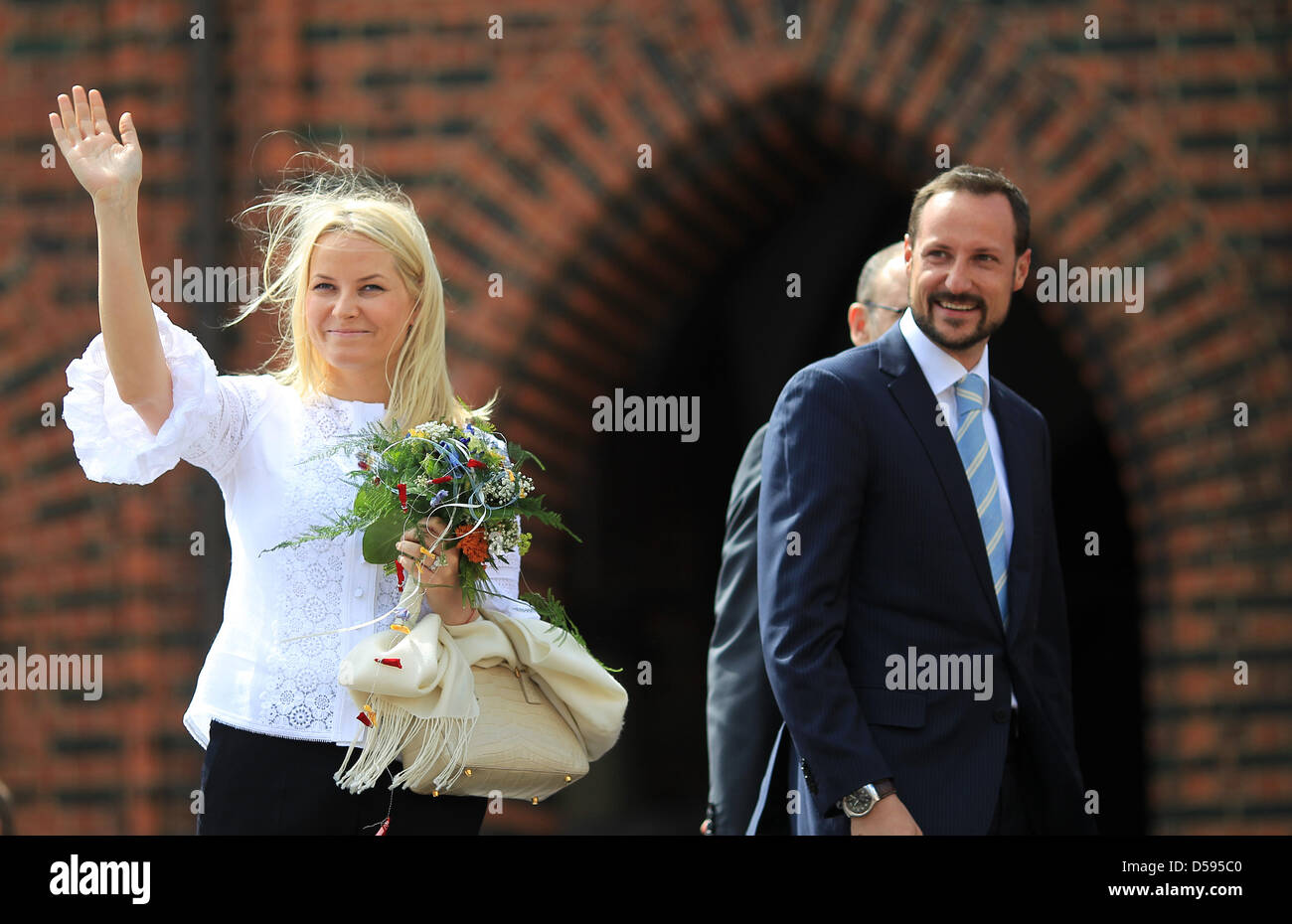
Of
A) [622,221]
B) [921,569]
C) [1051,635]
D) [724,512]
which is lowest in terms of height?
[1051,635]

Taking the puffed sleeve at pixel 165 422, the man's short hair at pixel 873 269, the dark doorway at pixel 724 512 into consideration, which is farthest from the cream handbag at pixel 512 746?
the dark doorway at pixel 724 512

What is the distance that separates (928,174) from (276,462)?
3.07m

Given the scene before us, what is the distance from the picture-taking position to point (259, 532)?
2.65 meters

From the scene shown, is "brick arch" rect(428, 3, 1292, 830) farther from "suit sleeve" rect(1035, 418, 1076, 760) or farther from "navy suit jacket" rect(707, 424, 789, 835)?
"navy suit jacket" rect(707, 424, 789, 835)

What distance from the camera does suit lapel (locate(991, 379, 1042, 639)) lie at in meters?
2.98

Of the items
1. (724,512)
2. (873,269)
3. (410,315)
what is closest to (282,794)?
(410,315)

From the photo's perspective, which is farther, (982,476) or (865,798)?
(982,476)

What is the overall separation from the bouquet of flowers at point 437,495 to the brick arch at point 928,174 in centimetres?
271

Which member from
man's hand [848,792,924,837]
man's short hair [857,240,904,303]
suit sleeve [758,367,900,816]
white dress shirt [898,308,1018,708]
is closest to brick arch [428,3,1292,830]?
man's short hair [857,240,904,303]

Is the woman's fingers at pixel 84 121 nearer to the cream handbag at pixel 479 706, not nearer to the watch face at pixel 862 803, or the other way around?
the cream handbag at pixel 479 706

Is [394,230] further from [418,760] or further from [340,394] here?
[418,760]

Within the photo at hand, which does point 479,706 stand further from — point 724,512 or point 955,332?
point 724,512

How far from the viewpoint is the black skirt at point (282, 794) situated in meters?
2.58

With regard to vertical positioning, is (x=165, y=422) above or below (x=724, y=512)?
below
